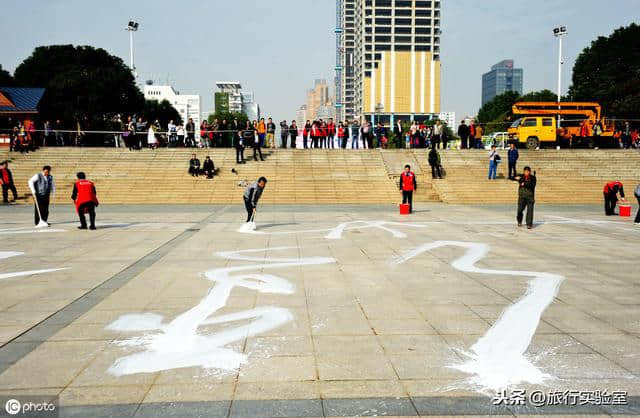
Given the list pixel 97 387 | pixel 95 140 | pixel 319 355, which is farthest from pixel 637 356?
pixel 95 140

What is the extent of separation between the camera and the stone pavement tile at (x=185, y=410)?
132 inches

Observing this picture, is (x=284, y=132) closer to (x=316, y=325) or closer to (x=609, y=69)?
(x=316, y=325)

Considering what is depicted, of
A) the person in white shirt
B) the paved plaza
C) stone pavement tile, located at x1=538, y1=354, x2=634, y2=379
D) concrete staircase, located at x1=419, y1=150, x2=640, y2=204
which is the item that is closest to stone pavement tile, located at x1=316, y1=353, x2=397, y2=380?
the paved plaza

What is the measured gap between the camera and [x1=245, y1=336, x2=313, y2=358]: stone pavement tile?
445cm

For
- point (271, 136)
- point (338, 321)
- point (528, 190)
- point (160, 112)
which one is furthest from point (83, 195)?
point (160, 112)

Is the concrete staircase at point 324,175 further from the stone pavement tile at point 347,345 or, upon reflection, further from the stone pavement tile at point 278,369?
the stone pavement tile at point 278,369

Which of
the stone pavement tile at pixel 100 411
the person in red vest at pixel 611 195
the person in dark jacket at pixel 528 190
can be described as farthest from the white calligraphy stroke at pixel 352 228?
the stone pavement tile at pixel 100 411

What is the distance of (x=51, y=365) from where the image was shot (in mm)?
4164

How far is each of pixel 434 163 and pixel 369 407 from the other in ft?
72.6

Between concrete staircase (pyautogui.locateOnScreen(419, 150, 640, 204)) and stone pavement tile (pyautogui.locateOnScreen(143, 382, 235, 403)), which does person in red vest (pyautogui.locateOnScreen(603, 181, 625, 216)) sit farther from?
stone pavement tile (pyautogui.locateOnScreen(143, 382, 235, 403))

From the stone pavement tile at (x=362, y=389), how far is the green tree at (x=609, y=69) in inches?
2249

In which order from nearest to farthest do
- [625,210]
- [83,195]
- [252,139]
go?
[83,195] → [625,210] → [252,139]

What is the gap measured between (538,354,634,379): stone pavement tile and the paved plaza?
0.02 meters

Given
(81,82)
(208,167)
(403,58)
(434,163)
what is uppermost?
(403,58)
